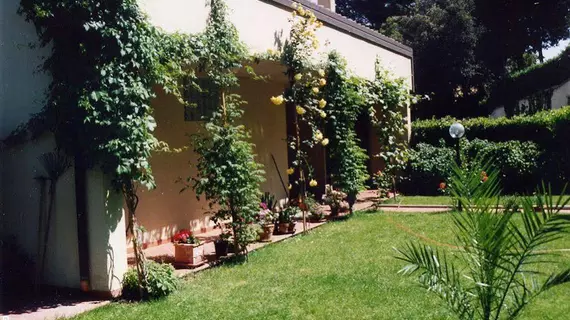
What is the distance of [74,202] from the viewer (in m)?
6.36

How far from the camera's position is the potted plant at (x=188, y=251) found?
7570 mm

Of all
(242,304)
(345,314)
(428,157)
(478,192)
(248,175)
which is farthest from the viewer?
(428,157)

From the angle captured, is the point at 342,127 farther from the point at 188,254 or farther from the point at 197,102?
the point at 188,254

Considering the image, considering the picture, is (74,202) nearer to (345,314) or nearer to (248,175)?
(248,175)

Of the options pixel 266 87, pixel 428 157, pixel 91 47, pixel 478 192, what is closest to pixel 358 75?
pixel 266 87

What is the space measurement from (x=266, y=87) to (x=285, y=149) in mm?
1554

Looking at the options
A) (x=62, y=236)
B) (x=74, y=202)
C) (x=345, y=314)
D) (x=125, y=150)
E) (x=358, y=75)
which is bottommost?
(x=345, y=314)

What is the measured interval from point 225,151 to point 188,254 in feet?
4.97

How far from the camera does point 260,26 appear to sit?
30.6 ft

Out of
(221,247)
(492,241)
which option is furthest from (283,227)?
(492,241)

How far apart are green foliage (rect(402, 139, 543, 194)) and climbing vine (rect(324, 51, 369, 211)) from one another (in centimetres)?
368

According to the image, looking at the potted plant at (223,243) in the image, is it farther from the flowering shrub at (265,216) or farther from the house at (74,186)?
the house at (74,186)

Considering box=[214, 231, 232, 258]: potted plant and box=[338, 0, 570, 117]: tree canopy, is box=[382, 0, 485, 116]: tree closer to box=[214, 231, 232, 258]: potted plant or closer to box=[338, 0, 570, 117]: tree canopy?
box=[338, 0, 570, 117]: tree canopy

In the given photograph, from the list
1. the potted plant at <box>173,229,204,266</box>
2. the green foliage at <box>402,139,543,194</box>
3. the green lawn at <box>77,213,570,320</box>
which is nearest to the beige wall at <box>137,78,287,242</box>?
the potted plant at <box>173,229,204,266</box>
